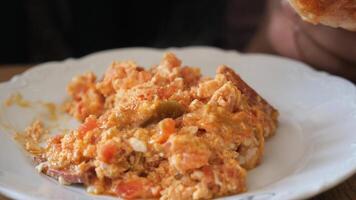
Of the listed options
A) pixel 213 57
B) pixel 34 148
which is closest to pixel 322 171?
pixel 34 148

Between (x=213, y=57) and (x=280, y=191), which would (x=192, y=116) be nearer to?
(x=280, y=191)

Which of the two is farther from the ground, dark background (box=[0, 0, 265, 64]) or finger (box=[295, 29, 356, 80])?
finger (box=[295, 29, 356, 80])

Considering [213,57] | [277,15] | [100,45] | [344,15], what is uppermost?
[344,15]

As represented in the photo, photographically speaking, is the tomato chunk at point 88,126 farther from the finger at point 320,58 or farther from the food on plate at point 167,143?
the finger at point 320,58

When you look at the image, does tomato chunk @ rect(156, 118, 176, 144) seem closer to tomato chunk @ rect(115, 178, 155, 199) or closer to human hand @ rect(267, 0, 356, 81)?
tomato chunk @ rect(115, 178, 155, 199)

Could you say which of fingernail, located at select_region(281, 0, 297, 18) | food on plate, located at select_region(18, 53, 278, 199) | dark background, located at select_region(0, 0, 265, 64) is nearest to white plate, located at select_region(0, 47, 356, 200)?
food on plate, located at select_region(18, 53, 278, 199)
